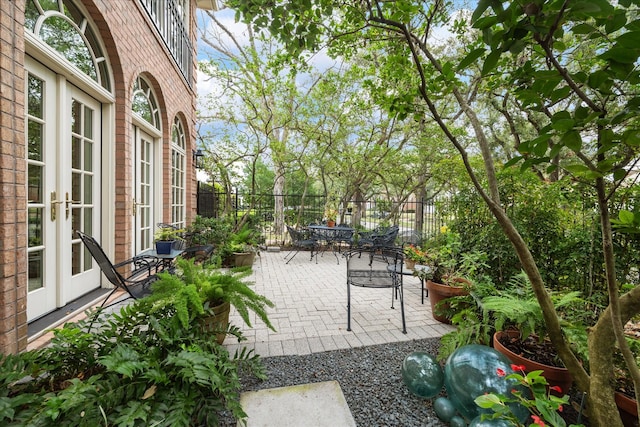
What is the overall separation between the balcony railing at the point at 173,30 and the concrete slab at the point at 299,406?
5.03 metres

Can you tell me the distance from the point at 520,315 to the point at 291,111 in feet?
23.4

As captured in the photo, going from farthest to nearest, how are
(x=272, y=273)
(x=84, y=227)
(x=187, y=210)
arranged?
(x=187, y=210) → (x=272, y=273) → (x=84, y=227)

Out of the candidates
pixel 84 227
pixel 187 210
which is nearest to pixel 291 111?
pixel 187 210

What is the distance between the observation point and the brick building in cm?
186

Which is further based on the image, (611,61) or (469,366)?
(469,366)

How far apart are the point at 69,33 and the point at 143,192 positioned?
225 cm

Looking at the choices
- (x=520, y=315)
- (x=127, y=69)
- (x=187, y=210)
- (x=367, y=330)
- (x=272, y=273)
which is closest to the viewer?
(x=520, y=315)

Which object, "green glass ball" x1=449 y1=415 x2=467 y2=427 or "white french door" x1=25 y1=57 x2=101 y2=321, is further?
"white french door" x1=25 y1=57 x2=101 y2=321

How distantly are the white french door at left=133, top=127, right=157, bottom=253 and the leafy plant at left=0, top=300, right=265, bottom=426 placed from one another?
111 inches

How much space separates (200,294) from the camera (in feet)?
6.70

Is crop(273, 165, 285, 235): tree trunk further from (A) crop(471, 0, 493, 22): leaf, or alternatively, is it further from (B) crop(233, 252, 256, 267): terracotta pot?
(A) crop(471, 0, 493, 22): leaf

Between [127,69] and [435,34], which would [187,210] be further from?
[435,34]

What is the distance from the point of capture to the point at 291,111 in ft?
25.1

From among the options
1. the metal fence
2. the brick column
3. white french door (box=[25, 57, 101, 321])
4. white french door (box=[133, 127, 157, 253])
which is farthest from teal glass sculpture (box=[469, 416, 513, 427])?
the metal fence
